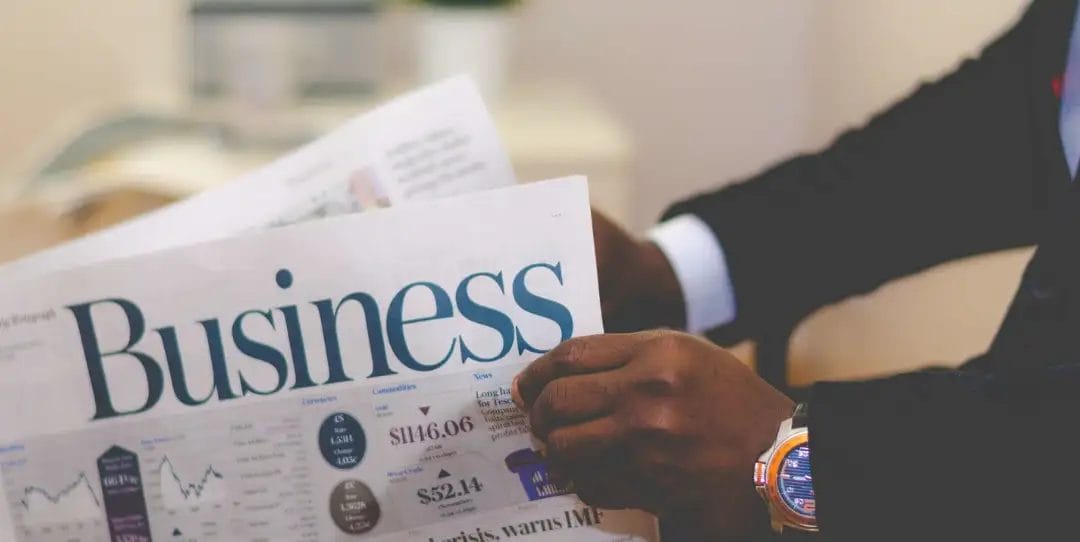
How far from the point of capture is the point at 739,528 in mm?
399

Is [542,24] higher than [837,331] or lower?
higher

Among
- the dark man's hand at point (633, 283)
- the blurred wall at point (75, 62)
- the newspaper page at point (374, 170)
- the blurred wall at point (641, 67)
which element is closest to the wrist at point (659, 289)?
the dark man's hand at point (633, 283)

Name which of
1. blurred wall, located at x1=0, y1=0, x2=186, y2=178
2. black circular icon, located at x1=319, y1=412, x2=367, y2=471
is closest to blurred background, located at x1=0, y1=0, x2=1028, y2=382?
blurred wall, located at x1=0, y1=0, x2=186, y2=178

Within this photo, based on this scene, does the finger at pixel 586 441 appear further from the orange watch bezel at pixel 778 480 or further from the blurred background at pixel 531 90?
the blurred background at pixel 531 90

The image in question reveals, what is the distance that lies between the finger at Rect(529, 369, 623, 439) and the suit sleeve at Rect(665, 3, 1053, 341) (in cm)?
32

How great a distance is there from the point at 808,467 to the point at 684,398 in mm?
59

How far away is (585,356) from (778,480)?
0.31ft

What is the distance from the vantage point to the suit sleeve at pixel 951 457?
347 mm

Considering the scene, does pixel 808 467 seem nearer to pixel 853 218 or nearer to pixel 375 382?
pixel 375 382

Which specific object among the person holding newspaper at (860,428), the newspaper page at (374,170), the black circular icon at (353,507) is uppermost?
the newspaper page at (374,170)

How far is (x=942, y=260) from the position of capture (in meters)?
0.66

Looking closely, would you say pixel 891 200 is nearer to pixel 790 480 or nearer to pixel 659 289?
pixel 659 289

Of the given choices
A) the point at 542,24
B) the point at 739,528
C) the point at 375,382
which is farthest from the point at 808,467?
the point at 542,24

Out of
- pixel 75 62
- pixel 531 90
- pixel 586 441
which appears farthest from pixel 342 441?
pixel 75 62
